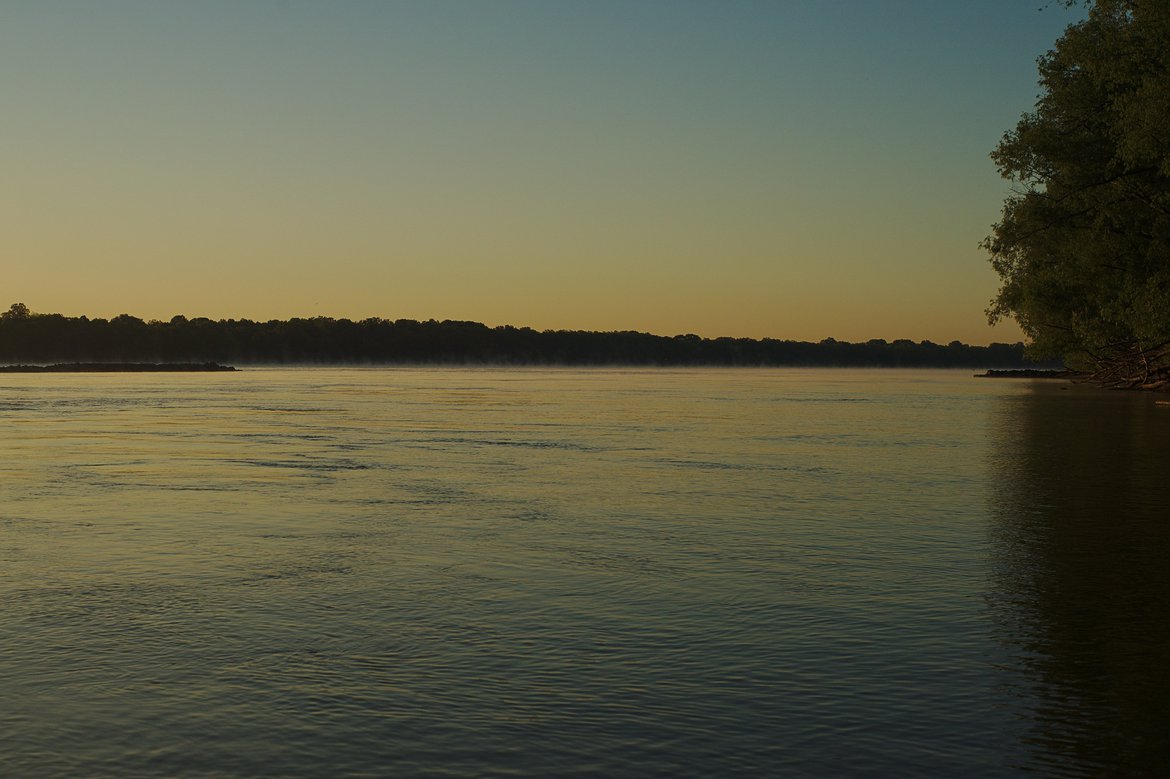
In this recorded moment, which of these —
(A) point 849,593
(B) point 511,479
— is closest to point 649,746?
(A) point 849,593

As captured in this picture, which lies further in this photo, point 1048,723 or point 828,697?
point 828,697

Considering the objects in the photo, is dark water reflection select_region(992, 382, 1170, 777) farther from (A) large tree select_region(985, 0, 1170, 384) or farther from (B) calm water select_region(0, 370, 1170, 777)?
(A) large tree select_region(985, 0, 1170, 384)

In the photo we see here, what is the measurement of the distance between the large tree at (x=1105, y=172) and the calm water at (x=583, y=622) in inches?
857

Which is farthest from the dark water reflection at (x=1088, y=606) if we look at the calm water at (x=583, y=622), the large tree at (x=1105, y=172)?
the large tree at (x=1105, y=172)

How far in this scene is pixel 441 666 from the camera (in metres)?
11.3

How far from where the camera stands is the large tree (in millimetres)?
46844

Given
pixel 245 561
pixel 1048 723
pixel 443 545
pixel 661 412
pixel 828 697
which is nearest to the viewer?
pixel 1048 723

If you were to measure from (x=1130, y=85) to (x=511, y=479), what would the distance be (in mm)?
36019

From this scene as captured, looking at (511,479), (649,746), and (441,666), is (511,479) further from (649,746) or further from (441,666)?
(649,746)

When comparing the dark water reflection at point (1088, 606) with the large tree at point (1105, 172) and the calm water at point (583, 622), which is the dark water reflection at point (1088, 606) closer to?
the calm water at point (583, 622)

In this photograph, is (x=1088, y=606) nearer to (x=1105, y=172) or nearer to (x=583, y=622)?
(x=583, y=622)

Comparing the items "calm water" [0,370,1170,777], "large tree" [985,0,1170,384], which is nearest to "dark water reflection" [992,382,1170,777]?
"calm water" [0,370,1170,777]

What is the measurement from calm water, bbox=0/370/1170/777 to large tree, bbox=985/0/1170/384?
2176cm

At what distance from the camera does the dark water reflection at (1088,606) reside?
9.32 metres
